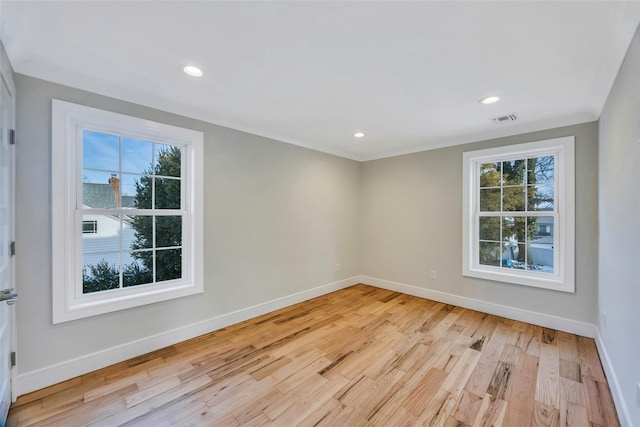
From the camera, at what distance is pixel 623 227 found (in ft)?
5.66

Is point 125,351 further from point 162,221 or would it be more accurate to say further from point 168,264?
point 162,221

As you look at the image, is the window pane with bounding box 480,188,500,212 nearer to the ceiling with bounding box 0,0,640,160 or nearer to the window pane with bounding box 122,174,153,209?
the ceiling with bounding box 0,0,640,160

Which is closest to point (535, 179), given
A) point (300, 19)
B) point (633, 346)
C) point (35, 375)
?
point (633, 346)

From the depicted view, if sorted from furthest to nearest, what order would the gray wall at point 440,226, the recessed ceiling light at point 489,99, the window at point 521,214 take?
the window at point 521,214 < the gray wall at point 440,226 < the recessed ceiling light at point 489,99

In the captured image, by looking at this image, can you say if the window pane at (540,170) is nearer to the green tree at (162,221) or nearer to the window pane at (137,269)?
the green tree at (162,221)

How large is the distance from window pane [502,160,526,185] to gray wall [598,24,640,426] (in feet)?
2.89

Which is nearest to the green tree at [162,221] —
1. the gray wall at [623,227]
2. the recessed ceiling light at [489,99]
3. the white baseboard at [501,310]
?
the recessed ceiling light at [489,99]

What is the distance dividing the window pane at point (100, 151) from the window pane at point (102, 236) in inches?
17.3

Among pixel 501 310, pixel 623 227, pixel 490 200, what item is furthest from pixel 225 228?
pixel 501 310

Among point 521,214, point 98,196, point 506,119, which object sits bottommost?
point 521,214

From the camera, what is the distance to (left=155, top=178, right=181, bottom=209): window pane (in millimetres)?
2619

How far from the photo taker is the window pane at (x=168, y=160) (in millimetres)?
2621

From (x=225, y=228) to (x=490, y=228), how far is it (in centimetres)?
340

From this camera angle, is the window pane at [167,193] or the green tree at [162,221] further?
the window pane at [167,193]
